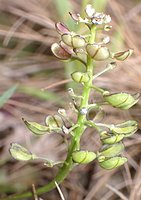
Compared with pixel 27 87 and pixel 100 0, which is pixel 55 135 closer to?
pixel 27 87

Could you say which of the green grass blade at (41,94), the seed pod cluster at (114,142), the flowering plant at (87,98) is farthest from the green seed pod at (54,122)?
the green grass blade at (41,94)

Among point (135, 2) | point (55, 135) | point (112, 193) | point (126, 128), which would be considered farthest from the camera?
point (135, 2)

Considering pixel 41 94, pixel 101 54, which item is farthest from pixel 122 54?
pixel 41 94

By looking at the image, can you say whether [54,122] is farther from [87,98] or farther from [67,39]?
[67,39]

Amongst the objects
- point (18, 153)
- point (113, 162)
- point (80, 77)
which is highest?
point (80, 77)

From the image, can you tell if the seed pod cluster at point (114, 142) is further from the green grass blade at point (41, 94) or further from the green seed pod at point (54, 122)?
the green grass blade at point (41, 94)

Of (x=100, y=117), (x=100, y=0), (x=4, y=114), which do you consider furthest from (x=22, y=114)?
(x=100, y=117)
